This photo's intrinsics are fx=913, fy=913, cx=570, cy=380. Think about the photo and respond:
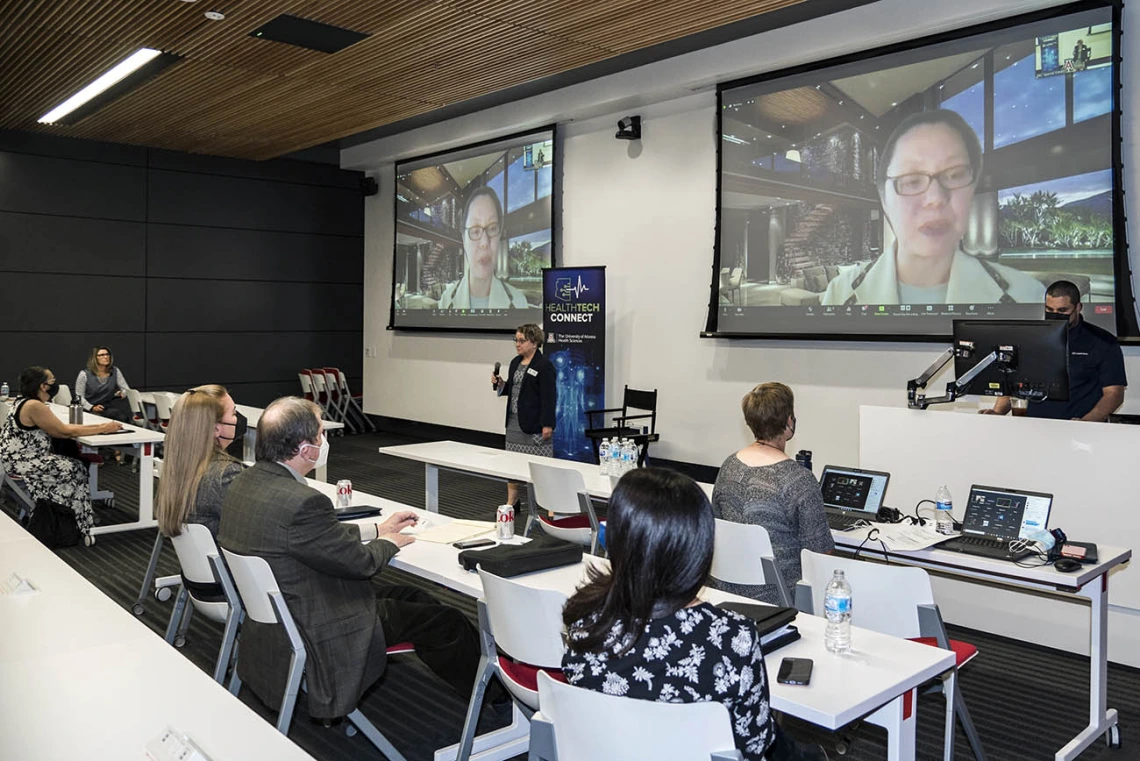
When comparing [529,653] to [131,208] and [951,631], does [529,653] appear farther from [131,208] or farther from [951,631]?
[131,208]

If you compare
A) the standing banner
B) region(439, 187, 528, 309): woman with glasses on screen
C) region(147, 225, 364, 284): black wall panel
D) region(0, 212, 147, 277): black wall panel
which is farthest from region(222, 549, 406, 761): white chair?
region(147, 225, 364, 284): black wall panel

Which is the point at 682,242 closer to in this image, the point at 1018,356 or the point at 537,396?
the point at 537,396

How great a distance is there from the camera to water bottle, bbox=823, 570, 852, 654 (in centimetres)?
232

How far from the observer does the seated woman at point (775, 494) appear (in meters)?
3.25

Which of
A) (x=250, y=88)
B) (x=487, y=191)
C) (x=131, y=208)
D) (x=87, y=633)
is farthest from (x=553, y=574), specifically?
(x=131, y=208)

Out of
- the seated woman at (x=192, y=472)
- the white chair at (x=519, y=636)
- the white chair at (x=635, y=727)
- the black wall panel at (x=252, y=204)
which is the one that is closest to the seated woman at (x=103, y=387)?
the black wall panel at (x=252, y=204)

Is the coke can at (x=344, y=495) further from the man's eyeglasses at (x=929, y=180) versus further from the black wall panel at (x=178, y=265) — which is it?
the black wall panel at (x=178, y=265)

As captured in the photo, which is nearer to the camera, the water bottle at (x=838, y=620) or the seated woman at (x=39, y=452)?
the water bottle at (x=838, y=620)

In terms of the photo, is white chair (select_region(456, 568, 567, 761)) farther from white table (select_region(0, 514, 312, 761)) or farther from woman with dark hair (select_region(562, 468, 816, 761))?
white table (select_region(0, 514, 312, 761))

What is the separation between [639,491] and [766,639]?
0.76 m

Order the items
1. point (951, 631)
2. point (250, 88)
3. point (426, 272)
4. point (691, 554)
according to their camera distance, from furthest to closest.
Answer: point (426, 272), point (250, 88), point (951, 631), point (691, 554)

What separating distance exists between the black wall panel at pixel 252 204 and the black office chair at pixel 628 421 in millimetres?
5732

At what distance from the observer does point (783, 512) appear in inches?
129

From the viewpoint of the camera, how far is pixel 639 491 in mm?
1829
